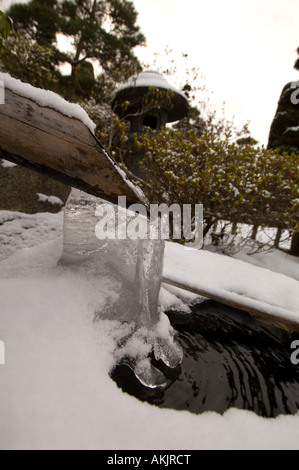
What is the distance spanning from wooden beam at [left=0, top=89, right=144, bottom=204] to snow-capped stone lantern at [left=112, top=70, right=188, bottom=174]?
519 cm

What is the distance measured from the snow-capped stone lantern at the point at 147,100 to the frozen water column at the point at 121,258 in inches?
181

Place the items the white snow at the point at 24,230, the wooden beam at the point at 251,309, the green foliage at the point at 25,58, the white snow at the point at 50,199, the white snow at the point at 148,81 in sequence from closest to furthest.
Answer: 1. the wooden beam at the point at 251,309
2. the white snow at the point at 24,230
3. the white snow at the point at 50,199
4. the white snow at the point at 148,81
5. the green foliage at the point at 25,58

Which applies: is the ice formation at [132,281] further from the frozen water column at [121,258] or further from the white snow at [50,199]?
the white snow at [50,199]

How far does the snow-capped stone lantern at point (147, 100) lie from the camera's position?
20.6ft

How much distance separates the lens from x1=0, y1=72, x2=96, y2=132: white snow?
3.39 feet

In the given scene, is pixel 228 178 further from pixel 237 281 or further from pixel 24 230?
pixel 24 230

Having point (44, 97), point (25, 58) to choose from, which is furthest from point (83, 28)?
point (44, 97)

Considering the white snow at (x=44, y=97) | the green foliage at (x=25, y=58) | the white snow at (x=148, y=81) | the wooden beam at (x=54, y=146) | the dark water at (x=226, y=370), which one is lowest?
the dark water at (x=226, y=370)

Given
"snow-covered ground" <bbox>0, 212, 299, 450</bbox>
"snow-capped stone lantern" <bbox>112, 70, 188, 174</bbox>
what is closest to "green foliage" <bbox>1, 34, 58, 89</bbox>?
"snow-capped stone lantern" <bbox>112, 70, 188, 174</bbox>

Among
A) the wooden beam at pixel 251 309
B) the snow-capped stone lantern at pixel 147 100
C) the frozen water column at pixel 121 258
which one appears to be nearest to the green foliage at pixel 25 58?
the snow-capped stone lantern at pixel 147 100

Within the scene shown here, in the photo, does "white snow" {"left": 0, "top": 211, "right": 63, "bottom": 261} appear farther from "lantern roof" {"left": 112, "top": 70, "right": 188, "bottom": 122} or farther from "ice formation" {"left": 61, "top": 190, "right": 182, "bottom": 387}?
"lantern roof" {"left": 112, "top": 70, "right": 188, "bottom": 122}

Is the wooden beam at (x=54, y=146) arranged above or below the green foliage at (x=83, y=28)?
below

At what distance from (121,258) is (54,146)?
1.13 meters

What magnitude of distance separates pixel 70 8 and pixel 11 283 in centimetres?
1322
